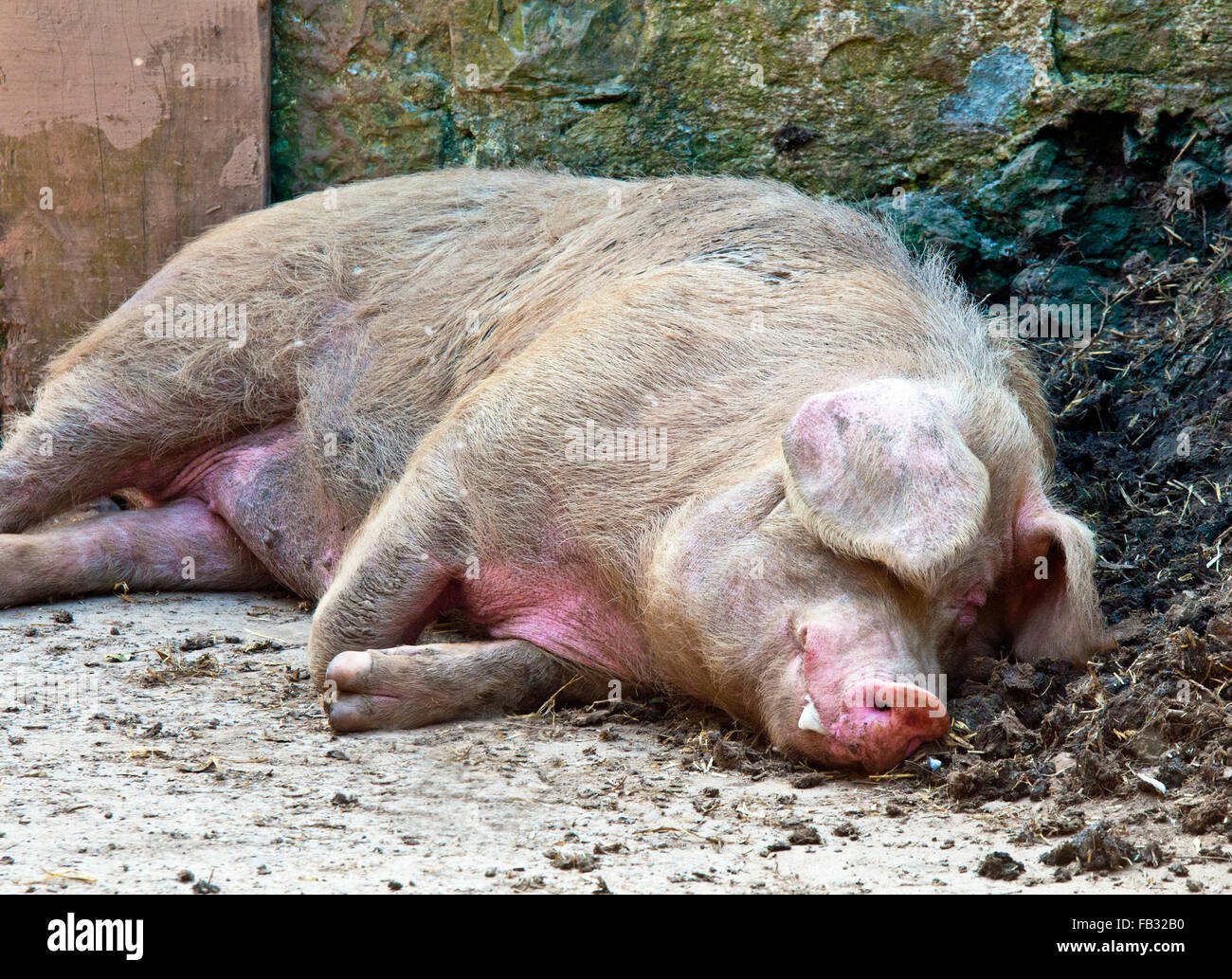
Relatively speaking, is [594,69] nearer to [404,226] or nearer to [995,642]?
[404,226]

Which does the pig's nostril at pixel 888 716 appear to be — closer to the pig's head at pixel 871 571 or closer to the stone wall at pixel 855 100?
the pig's head at pixel 871 571

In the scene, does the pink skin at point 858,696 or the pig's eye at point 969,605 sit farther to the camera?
the pig's eye at point 969,605

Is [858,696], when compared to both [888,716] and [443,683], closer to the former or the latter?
[888,716]

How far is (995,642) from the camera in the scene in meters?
3.74

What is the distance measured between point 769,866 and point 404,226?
9.96ft

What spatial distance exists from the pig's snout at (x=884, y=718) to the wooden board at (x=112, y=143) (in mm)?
3489

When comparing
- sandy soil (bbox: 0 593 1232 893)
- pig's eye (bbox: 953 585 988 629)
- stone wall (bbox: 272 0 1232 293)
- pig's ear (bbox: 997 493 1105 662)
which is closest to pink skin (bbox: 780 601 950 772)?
sandy soil (bbox: 0 593 1232 893)

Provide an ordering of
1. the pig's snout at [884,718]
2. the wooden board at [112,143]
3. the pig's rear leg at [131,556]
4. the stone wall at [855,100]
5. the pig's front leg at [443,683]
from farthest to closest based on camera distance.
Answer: the wooden board at [112,143]
the stone wall at [855,100]
the pig's rear leg at [131,556]
the pig's front leg at [443,683]
the pig's snout at [884,718]

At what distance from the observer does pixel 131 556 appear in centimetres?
496

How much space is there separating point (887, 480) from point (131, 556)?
2.98 meters

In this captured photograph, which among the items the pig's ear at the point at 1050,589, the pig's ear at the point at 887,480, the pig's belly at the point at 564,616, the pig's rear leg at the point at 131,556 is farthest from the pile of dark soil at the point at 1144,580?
the pig's rear leg at the point at 131,556

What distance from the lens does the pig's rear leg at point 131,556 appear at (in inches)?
184

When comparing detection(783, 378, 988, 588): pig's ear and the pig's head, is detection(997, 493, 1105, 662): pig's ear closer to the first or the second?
the pig's head
